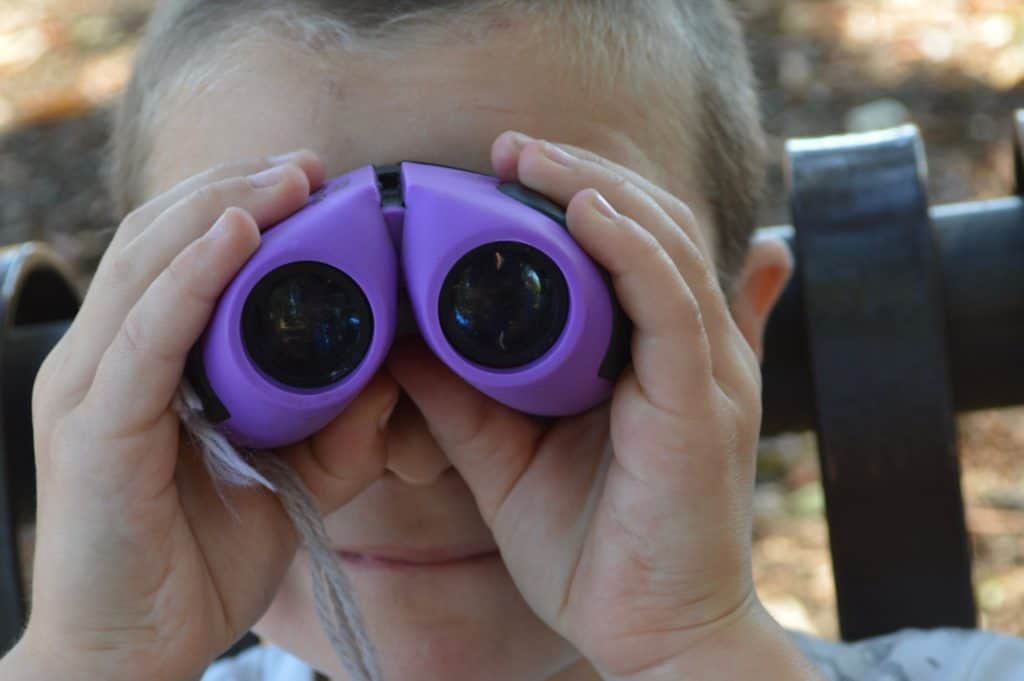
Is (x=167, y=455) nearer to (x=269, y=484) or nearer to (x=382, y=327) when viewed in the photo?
(x=269, y=484)

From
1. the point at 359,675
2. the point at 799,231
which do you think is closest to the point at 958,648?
the point at 799,231

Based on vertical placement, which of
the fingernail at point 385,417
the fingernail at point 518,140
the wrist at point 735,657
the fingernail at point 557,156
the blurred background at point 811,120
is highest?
the fingernail at point 518,140

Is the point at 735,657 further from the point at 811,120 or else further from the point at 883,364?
the point at 811,120

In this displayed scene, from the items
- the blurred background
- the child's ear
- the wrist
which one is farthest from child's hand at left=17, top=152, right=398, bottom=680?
the blurred background

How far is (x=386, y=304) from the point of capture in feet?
2.82

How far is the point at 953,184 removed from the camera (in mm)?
2713

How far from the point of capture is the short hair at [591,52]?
1031 millimetres

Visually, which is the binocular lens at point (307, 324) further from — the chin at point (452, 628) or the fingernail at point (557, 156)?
the chin at point (452, 628)

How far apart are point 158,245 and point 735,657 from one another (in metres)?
0.49

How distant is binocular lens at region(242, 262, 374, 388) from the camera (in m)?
0.85

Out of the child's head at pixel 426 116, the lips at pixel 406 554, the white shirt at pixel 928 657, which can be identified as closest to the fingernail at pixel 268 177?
the child's head at pixel 426 116

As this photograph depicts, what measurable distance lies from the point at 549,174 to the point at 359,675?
358mm

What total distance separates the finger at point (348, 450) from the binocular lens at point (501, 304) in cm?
13

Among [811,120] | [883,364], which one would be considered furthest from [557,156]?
[811,120]
